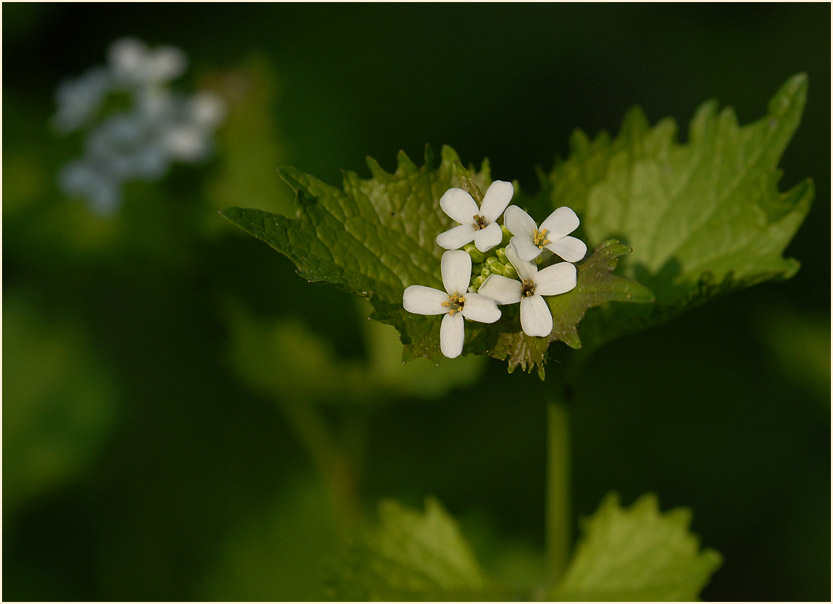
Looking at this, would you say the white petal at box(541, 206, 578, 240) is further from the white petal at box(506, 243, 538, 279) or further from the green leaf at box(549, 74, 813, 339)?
the green leaf at box(549, 74, 813, 339)

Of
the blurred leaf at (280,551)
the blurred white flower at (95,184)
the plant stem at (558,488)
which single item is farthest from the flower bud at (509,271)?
the blurred white flower at (95,184)

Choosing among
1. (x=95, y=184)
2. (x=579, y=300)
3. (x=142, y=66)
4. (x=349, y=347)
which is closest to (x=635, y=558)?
(x=579, y=300)

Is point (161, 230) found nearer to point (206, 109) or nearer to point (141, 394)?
point (206, 109)

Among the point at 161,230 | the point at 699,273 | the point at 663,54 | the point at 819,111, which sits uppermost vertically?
the point at 663,54

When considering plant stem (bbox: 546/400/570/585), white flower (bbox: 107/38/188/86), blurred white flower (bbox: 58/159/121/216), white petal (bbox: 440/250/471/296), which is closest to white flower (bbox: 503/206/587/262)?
white petal (bbox: 440/250/471/296)

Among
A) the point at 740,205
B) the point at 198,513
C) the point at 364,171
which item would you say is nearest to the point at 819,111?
the point at 364,171

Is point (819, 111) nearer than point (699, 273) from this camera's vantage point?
No
